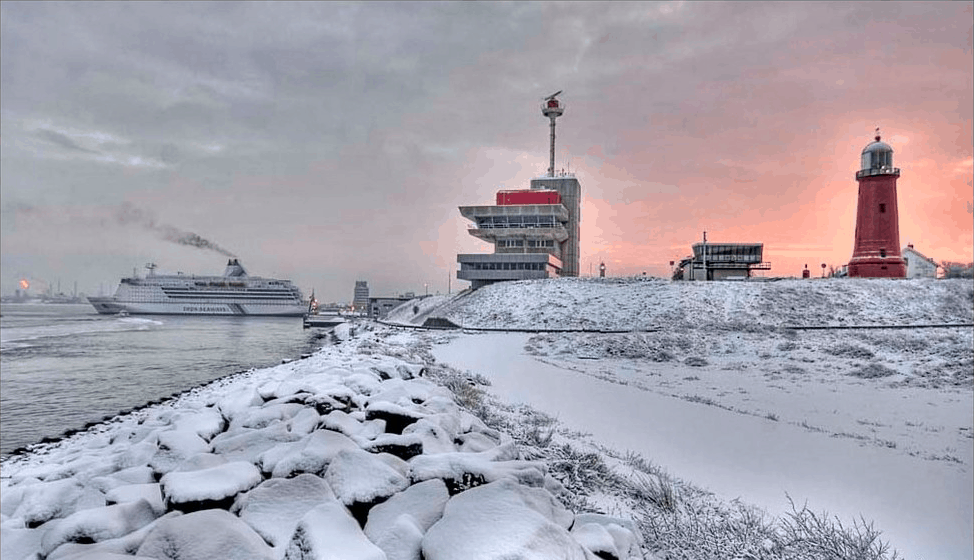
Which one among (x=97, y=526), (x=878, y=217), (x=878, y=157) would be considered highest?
(x=878, y=157)

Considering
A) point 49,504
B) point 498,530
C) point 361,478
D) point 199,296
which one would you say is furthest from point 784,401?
point 199,296

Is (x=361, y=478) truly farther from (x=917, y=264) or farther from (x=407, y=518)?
(x=917, y=264)

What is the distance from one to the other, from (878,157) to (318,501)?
58.4m

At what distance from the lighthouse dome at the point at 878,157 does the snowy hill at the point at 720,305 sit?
1150 centimetres

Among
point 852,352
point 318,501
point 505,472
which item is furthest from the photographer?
point 852,352

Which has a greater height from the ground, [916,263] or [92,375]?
[916,263]

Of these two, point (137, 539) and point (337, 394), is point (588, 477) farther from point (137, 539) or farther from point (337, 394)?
point (137, 539)

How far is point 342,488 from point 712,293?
1638 inches

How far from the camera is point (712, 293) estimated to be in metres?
39.4

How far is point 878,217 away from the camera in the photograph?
4381cm

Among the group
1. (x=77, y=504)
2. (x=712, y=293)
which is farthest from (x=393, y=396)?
(x=712, y=293)

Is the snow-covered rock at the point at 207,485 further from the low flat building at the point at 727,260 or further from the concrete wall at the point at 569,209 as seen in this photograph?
the concrete wall at the point at 569,209

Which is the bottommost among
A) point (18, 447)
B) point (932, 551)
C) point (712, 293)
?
point (18, 447)

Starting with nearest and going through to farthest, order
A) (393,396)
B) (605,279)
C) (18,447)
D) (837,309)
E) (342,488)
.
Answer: (342,488) < (393,396) < (18,447) < (837,309) < (605,279)
